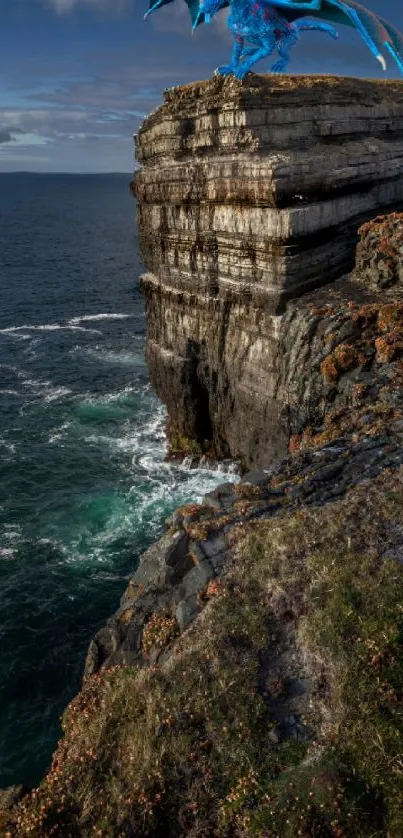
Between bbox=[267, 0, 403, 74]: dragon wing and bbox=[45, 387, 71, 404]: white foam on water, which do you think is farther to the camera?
bbox=[45, 387, 71, 404]: white foam on water

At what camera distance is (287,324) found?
2816 centimetres

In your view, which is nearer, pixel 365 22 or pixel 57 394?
pixel 365 22

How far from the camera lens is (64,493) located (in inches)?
1396

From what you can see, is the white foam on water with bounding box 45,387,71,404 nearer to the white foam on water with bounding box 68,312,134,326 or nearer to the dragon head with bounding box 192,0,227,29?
the white foam on water with bounding box 68,312,134,326

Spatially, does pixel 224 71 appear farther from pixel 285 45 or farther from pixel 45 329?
pixel 45 329

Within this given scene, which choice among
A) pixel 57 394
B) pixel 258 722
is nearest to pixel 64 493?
pixel 57 394

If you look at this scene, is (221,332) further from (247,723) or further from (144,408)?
(247,723)

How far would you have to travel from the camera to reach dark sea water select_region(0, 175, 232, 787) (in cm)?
2245

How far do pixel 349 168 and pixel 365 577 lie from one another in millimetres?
24982

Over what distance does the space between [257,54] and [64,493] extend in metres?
26.4

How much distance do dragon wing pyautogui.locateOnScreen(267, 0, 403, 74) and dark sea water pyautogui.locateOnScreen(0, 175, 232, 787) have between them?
24553 mm

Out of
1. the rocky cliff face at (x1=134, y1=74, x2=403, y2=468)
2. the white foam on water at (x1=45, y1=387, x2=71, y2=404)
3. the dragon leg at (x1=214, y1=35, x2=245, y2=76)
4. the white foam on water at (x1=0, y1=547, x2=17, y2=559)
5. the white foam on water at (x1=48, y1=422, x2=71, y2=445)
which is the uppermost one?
the dragon leg at (x1=214, y1=35, x2=245, y2=76)

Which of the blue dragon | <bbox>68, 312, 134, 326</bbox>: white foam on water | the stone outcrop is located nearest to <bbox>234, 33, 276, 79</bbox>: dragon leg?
the blue dragon

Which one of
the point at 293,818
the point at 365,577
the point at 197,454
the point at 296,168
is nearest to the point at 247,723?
the point at 293,818
